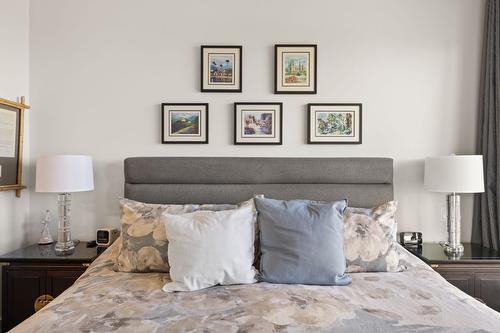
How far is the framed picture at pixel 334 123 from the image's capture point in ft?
8.30

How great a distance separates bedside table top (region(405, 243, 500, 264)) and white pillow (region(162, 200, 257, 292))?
129 centimetres

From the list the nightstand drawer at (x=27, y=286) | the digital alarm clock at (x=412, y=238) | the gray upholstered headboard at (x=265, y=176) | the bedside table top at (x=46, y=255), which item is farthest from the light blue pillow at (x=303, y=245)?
the nightstand drawer at (x=27, y=286)

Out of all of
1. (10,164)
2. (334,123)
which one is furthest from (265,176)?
(10,164)

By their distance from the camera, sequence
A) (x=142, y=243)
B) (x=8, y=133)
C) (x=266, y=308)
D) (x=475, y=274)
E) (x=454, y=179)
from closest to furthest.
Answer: (x=266, y=308) → (x=142, y=243) → (x=475, y=274) → (x=454, y=179) → (x=8, y=133)

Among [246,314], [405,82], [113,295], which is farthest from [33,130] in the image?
[405,82]

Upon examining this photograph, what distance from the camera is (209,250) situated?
163 centimetres

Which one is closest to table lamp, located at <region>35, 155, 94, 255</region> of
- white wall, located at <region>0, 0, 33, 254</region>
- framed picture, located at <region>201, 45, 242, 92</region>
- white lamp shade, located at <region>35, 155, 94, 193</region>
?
white lamp shade, located at <region>35, 155, 94, 193</region>

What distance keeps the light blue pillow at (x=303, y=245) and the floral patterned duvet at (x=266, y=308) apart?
0.21 feet

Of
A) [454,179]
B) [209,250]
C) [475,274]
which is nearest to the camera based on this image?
[209,250]

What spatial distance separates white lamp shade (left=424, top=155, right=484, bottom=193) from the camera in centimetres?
217

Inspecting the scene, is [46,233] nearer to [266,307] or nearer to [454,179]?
[266,307]

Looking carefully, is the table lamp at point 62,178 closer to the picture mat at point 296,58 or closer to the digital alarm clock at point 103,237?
the digital alarm clock at point 103,237

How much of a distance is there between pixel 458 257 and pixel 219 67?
88.0 inches

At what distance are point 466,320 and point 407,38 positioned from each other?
2157mm
